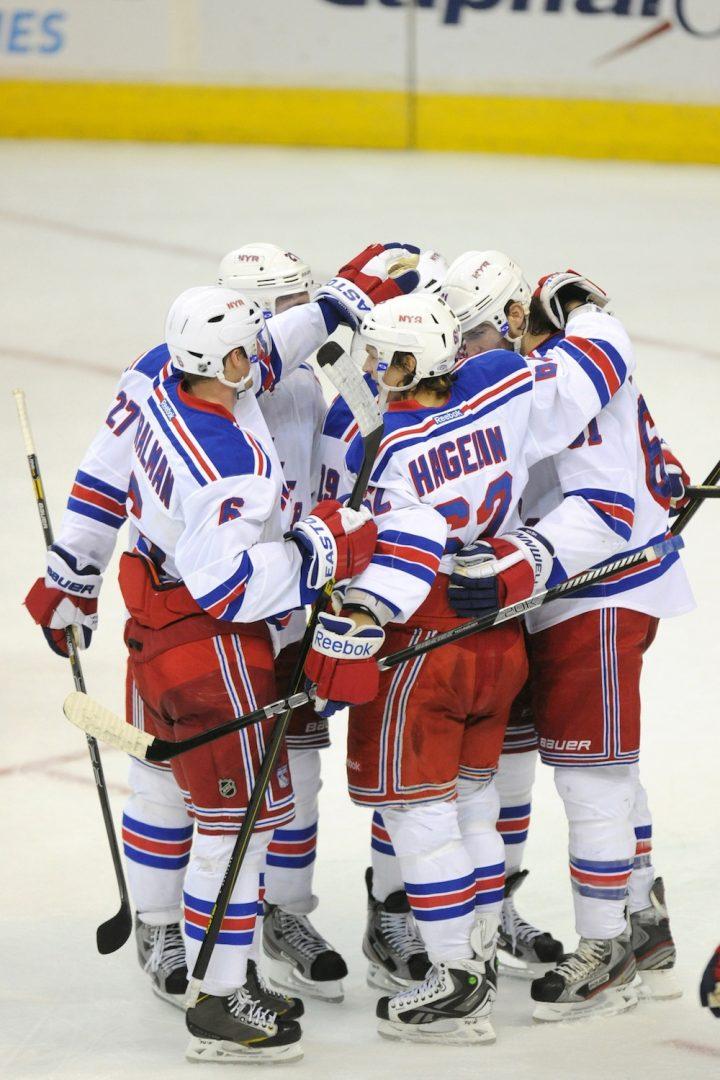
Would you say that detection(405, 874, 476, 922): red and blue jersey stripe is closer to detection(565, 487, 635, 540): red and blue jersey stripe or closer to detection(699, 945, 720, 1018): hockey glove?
detection(699, 945, 720, 1018): hockey glove

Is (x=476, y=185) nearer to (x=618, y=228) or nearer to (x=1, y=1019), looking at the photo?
(x=618, y=228)

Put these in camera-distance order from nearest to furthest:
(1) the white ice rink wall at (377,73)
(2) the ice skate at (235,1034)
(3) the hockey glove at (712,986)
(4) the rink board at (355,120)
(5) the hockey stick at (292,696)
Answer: (3) the hockey glove at (712,986), (5) the hockey stick at (292,696), (2) the ice skate at (235,1034), (1) the white ice rink wall at (377,73), (4) the rink board at (355,120)

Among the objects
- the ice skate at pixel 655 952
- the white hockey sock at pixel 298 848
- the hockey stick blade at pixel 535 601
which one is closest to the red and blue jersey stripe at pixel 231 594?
the hockey stick blade at pixel 535 601

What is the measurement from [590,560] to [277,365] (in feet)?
2.32

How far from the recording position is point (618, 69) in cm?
1002

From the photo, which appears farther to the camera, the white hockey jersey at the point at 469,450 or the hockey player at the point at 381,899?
the hockey player at the point at 381,899

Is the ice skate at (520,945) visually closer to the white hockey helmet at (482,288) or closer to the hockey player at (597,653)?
the hockey player at (597,653)

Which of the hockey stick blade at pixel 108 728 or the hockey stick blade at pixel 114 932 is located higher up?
the hockey stick blade at pixel 108 728

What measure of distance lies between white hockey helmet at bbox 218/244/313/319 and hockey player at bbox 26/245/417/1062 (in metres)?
0.17

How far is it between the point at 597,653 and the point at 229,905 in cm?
82

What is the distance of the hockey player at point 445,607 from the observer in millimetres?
3094

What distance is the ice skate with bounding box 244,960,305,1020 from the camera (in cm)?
325

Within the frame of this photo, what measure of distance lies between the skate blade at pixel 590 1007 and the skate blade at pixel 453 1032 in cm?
15

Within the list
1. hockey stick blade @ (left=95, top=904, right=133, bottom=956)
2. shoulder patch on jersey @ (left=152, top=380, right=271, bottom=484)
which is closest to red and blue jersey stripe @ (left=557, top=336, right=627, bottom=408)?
shoulder patch on jersey @ (left=152, top=380, right=271, bottom=484)
